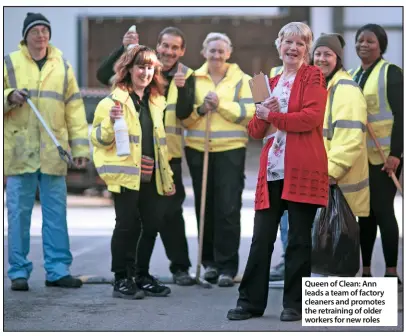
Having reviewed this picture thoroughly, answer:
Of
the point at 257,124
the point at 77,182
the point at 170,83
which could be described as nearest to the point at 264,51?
the point at 77,182

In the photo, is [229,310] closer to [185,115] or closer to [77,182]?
[185,115]

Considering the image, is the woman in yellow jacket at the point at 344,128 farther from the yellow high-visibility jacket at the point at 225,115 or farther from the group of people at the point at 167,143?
the yellow high-visibility jacket at the point at 225,115

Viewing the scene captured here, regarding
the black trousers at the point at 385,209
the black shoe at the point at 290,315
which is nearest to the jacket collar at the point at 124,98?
the black trousers at the point at 385,209

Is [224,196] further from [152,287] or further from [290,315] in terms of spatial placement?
[290,315]

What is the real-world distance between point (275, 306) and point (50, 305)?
4.19 feet

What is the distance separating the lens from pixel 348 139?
726 centimetres

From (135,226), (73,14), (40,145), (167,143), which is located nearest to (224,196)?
(167,143)

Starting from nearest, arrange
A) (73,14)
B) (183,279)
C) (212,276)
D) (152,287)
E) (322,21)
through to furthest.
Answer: (152,287)
(183,279)
(212,276)
(322,21)
(73,14)

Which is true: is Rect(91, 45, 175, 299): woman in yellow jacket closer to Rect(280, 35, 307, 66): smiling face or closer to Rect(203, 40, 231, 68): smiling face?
Rect(203, 40, 231, 68): smiling face

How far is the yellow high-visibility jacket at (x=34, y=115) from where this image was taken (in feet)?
25.3

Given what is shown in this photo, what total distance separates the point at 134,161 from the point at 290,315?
1.50 metres

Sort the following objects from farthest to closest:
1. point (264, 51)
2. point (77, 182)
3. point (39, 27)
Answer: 1. point (77, 182)
2. point (264, 51)
3. point (39, 27)

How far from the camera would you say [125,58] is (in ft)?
24.5

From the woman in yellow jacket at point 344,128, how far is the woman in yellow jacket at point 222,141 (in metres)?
0.76
